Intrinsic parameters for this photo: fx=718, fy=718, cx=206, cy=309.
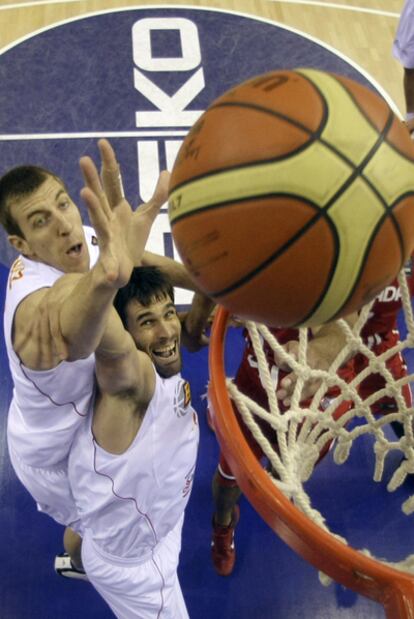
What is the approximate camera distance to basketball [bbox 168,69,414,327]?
1155 mm

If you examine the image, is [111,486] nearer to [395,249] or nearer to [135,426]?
[135,426]

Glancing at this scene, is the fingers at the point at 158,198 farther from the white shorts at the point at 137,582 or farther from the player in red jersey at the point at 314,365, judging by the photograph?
the white shorts at the point at 137,582

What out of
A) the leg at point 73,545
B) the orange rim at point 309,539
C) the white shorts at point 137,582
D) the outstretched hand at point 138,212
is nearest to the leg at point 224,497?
the white shorts at point 137,582

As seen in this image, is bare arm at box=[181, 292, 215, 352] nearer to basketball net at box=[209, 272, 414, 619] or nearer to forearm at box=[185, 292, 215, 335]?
forearm at box=[185, 292, 215, 335]

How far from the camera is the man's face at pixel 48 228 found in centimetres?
189

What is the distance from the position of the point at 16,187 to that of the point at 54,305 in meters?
0.50

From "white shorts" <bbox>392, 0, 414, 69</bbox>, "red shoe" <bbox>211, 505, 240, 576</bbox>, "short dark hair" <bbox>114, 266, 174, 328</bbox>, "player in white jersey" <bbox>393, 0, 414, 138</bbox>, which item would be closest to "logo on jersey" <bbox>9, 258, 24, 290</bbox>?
"short dark hair" <bbox>114, 266, 174, 328</bbox>

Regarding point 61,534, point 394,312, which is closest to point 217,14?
point 394,312

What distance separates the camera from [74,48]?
4.69 m

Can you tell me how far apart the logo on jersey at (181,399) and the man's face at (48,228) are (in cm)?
44

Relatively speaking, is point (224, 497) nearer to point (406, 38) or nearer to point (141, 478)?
point (141, 478)

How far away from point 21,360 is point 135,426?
34 centimetres

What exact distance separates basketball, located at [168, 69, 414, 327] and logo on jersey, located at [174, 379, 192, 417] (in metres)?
0.73

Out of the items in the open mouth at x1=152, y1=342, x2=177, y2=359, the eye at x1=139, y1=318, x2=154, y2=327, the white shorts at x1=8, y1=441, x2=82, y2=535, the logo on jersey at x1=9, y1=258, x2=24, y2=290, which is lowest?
the white shorts at x1=8, y1=441, x2=82, y2=535
